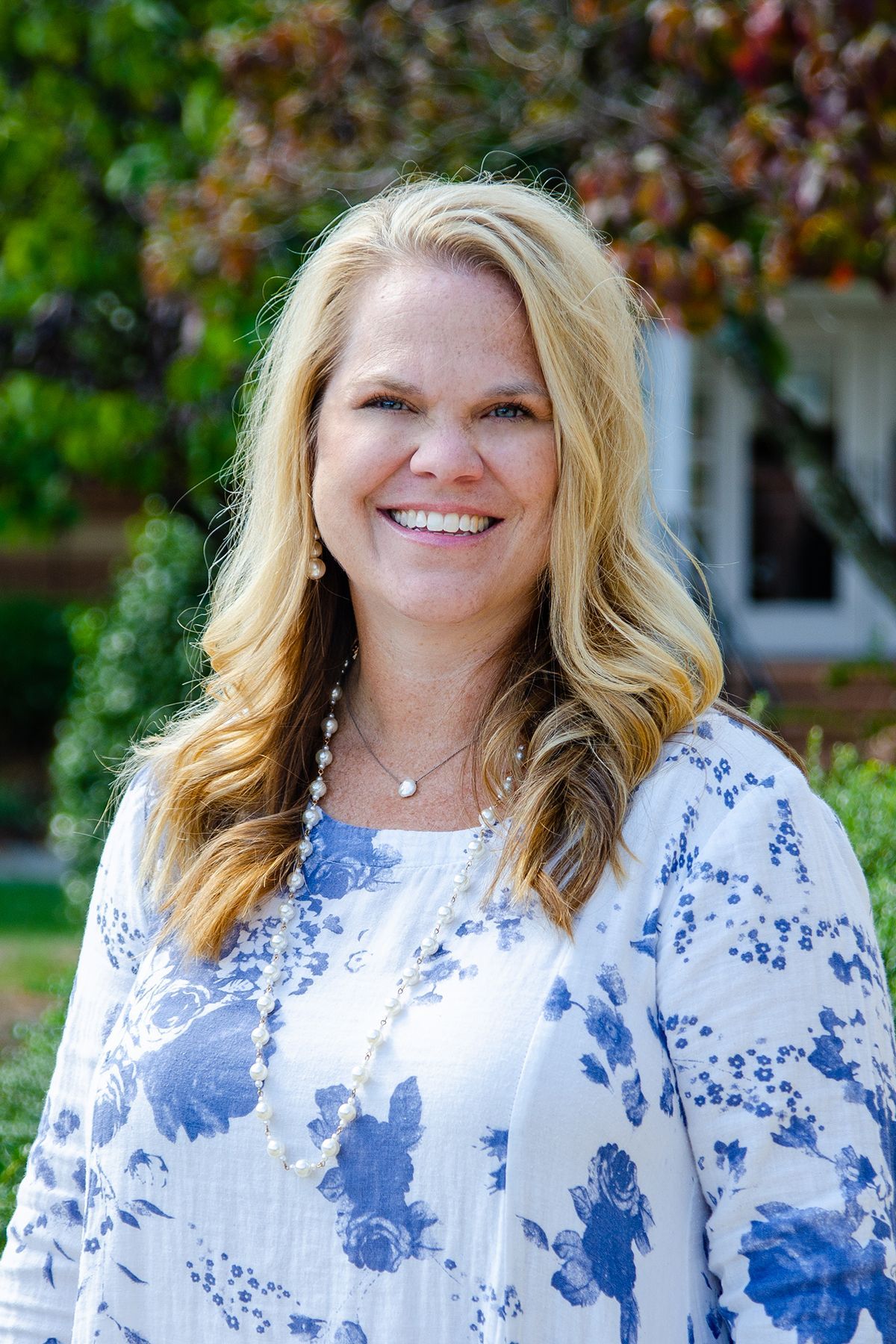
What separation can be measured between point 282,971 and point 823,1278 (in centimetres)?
71

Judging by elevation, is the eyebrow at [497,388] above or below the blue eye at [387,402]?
above

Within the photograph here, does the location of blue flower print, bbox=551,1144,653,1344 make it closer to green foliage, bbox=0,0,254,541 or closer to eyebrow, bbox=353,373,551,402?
eyebrow, bbox=353,373,551,402

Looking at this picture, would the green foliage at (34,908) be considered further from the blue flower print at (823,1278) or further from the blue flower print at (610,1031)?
the blue flower print at (823,1278)

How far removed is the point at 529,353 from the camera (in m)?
1.86

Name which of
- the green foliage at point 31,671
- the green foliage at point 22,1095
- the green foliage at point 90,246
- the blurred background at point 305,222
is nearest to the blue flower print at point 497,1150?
the blurred background at point 305,222

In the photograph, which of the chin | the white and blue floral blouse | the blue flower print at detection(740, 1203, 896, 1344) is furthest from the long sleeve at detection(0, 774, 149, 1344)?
the blue flower print at detection(740, 1203, 896, 1344)

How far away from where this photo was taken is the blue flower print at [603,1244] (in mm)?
1549

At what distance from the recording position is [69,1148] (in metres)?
1.96

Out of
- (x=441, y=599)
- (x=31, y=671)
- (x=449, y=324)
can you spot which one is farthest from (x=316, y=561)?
(x=31, y=671)

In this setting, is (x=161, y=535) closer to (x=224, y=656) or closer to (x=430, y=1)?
(x=430, y=1)

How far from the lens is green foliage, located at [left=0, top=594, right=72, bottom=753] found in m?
13.3

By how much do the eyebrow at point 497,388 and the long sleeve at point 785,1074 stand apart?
60cm

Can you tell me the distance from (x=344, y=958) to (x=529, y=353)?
0.80 metres

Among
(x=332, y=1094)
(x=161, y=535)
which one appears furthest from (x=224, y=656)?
(x=161, y=535)
